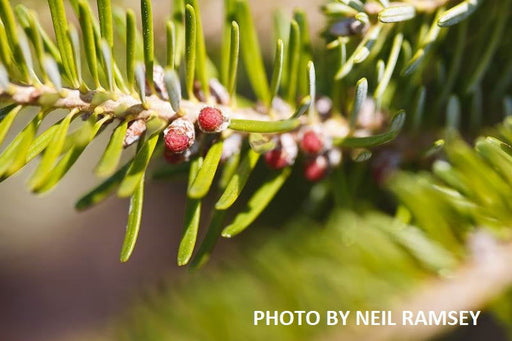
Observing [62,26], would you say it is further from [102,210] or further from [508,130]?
[102,210]

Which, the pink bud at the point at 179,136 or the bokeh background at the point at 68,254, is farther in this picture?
the bokeh background at the point at 68,254

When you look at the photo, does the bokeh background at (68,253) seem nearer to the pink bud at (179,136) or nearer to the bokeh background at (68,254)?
the bokeh background at (68,254)

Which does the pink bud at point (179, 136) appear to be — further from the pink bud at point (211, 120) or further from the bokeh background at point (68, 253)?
the bokeh background at point (68, 253)

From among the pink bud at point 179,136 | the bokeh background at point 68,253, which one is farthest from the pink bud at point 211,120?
the bokeh background at point 68,253

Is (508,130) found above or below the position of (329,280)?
above

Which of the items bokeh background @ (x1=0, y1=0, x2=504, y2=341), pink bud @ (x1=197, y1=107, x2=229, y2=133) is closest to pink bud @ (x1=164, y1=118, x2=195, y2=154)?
pink bud @ (x1=197, y1=107, x2=229, y2=133)

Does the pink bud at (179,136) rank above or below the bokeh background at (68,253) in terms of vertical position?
above

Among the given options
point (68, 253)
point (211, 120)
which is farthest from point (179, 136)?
point (68, 253)

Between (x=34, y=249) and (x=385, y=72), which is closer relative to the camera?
(x=385, y=72)

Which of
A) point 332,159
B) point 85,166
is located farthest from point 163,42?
point 85,166
